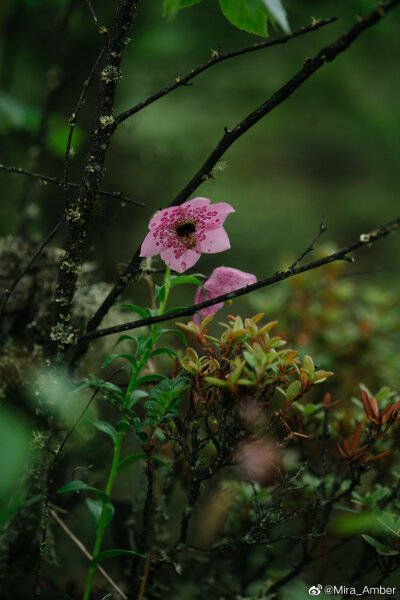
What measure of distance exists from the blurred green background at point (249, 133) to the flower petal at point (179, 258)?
116 centimetres

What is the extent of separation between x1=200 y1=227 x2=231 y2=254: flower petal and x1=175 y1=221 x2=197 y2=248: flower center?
2 cm

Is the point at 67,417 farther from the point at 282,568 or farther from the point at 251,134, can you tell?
the point at 251,134

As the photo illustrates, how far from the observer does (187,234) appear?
0.66 m

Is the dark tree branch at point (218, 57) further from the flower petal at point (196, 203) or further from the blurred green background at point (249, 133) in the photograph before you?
the blurred green background at point (249, 133)

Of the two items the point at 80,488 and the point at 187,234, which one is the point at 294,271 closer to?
the point at 187,234

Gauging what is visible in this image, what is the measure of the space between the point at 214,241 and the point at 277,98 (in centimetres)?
22

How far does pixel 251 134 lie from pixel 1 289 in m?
1.66

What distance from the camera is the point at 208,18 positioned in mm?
2062

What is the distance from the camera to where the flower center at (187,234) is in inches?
25.8

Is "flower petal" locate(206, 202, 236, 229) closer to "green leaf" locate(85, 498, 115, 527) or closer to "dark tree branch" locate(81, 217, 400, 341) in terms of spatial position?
"dark tree branch" locate(81, 217, 400, 341)

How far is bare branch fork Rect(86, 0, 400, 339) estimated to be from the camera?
51 cm

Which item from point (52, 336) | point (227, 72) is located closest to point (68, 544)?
point (52, 336)

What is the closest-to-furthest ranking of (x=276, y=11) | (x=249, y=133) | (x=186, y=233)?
(x=276, y=11) < (x=186, y=233) < (x=249, y=133)

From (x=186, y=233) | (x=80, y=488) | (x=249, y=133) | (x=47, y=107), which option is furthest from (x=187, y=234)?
(x=249, y=133)
